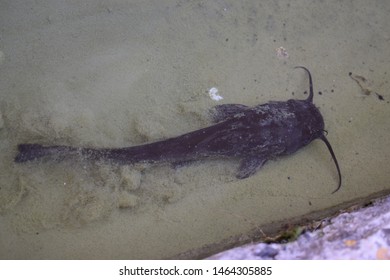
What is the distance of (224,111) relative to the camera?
4668mm

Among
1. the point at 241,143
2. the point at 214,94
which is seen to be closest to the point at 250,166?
the point at 241,143

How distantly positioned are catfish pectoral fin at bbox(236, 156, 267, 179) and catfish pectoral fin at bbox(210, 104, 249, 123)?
1.99 feet

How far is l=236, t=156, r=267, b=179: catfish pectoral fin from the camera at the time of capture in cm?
445

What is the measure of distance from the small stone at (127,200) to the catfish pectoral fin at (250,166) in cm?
126

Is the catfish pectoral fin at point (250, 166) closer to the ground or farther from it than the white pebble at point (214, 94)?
closer to the ground

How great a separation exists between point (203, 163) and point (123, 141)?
3.31ft

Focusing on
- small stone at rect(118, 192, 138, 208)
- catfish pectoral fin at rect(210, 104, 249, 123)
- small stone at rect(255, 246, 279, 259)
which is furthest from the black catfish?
small stone at rect(255, 246, 279, 259)

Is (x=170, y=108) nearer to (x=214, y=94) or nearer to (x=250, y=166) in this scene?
(x=214, y=94)

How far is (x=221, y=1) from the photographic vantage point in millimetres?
5340

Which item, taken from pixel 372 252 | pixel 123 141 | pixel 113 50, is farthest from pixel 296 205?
pixel 113 50

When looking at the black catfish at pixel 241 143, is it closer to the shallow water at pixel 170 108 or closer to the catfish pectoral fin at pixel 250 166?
the catfish pectoral fin at pixel 250 166

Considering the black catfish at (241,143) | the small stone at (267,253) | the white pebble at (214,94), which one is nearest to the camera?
the small stone at (267,253)

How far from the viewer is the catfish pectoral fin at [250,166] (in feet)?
14.6

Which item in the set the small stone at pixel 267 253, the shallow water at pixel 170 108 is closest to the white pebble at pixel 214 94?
the shallow water at pixel 170 108
